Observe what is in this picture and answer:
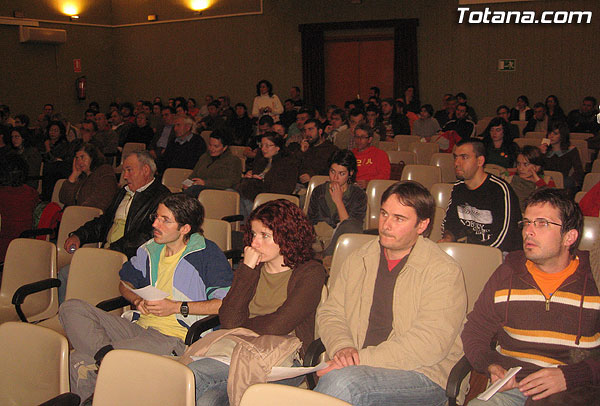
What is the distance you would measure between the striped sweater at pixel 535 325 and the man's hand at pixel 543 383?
1.2 inches

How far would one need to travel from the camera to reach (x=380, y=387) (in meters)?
2.07

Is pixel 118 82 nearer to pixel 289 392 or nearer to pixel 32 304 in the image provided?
pixel 32 304

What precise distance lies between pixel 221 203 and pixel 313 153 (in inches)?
62.6

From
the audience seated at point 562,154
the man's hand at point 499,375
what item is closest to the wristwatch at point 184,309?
the man's hand at point 499,375

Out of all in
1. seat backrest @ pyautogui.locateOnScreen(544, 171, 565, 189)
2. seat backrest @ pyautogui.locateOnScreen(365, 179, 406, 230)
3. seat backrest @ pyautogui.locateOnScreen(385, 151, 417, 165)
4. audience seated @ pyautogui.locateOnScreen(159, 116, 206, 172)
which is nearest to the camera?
seat backrest @ pyautogui.locateOnScreen(365, 179, 406, 230)

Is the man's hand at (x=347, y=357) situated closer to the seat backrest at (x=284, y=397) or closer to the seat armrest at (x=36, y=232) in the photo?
the seat backrest at (x=284, y=397)

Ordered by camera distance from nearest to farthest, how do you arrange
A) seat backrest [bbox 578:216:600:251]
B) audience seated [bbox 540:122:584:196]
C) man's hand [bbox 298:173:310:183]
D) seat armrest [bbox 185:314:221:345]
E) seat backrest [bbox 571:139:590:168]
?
seat armrest [bbox 185:314:221:345], seat backrest [bbox 578:216:600:251], man's hand [bbox 298:173:310:183], audience seated [bbox 540:122:584:196], seat backrest [bbox 571:139:590:168]

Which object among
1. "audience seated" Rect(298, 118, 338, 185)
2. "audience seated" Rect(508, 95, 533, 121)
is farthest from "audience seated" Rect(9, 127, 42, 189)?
"audience seated" Rect(508, 95, 533, 121)

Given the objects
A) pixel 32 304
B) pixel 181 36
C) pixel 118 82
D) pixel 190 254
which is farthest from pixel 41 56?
pixel 190 254

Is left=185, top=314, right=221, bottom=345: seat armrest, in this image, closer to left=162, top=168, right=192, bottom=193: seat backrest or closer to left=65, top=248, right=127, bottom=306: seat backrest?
left=65, top=248, right=127, bottom=306: seat backrest

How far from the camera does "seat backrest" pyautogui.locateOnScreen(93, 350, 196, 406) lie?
1751 millimetres

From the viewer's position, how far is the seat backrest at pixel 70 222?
13.9ft

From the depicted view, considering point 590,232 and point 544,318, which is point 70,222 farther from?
point 590,232

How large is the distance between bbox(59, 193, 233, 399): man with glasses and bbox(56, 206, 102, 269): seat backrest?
4.91 feet
